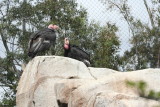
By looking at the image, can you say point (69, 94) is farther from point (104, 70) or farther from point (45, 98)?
point (104, 70)

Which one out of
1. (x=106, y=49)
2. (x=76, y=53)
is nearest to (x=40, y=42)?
(x=76, y=53)

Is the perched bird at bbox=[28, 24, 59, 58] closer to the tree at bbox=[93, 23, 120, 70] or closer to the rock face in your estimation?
the rock face

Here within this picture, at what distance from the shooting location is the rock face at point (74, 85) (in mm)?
3992

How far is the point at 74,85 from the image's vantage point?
5.09 metres

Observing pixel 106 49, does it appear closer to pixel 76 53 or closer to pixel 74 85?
pixel 76 53

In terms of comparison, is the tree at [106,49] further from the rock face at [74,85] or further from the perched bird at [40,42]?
the rock face at [74,85]

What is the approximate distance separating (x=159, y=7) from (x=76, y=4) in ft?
8.06

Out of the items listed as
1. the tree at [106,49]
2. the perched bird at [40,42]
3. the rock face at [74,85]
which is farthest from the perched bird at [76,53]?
the tree at [106,49]

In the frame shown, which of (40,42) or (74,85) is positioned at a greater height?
(40,42)

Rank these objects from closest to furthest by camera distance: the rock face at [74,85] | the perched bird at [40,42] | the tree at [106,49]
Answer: the rock face at [74,85], the perched bird at [40,42], the tree at [106,49]

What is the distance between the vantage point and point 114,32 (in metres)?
11.9

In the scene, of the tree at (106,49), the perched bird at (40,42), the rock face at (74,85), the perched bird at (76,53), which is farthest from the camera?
the tree at (106,49)

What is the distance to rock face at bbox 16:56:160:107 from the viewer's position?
3992mm

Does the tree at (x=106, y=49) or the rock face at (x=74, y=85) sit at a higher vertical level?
the tree at (x=106, y=49)
